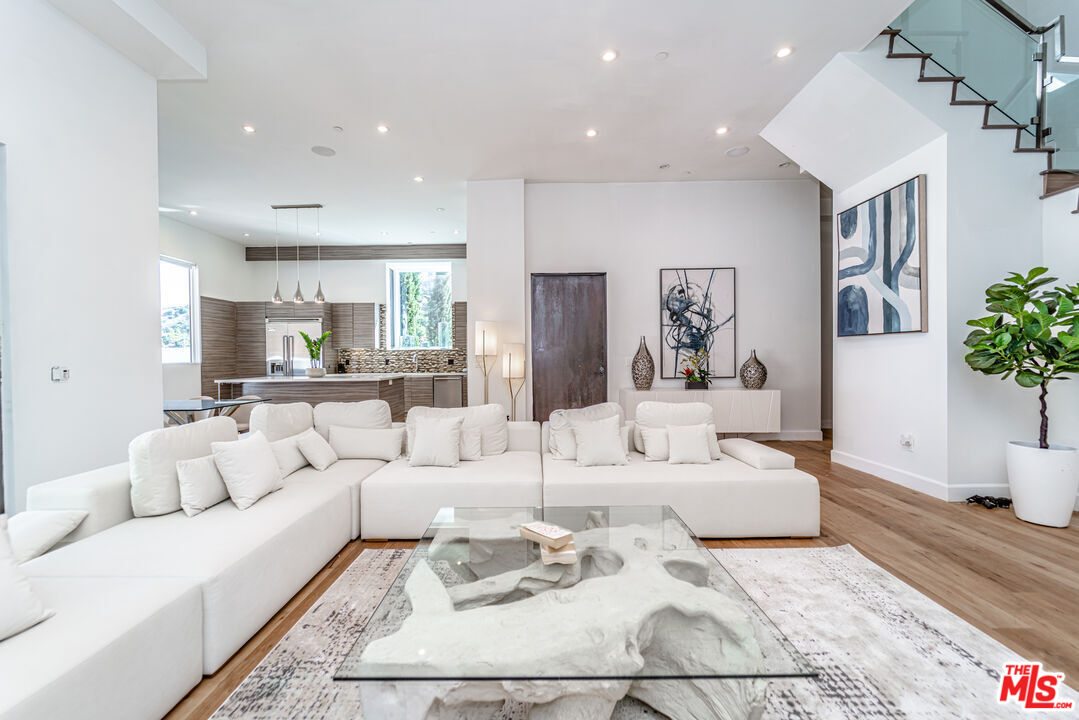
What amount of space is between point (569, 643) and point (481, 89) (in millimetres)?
3860

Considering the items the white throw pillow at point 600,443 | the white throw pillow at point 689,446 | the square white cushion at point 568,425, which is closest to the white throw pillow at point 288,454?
the square white cushion at point 568,425

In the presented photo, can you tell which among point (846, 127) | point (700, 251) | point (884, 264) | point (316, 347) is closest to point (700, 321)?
point (700, 251)

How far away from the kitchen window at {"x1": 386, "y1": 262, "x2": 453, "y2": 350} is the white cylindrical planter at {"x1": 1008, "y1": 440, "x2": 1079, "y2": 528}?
7.83 meters

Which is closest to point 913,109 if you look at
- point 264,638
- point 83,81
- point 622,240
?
point 622,240

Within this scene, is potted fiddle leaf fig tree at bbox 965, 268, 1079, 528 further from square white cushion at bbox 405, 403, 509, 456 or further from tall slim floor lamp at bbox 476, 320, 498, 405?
tall slim floor lamp at bbox 476, 320, 498, 405

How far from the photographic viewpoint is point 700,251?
572cm

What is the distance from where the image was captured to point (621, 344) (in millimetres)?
5707

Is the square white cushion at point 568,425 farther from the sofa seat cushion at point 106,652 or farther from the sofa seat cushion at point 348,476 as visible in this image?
the sofa seat cushion at point 106,652

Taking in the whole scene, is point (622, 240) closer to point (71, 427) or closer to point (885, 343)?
point (885, 343)

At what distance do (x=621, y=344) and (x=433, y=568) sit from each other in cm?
439

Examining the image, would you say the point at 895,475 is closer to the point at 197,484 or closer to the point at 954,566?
the point at 954,566

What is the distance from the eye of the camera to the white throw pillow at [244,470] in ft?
7.45

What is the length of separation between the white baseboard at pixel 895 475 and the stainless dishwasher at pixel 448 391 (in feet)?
20.1

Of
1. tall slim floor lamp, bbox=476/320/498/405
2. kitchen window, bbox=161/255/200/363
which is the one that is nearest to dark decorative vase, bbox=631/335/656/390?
tall slim floor lamp, bbox=476/320/498/405
